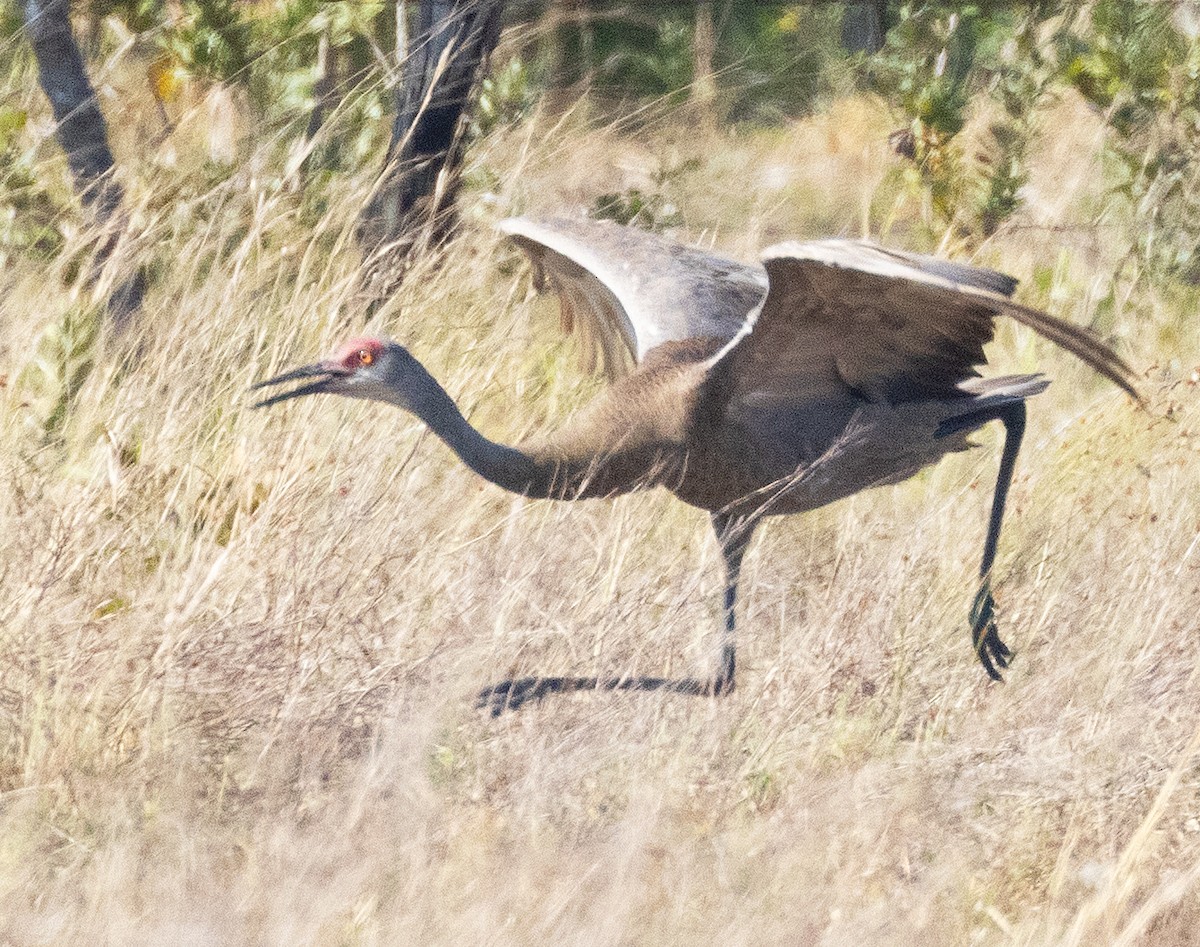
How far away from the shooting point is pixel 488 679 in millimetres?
3734

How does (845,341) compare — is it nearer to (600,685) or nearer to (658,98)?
(600,685)

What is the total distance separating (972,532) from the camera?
4742 mm

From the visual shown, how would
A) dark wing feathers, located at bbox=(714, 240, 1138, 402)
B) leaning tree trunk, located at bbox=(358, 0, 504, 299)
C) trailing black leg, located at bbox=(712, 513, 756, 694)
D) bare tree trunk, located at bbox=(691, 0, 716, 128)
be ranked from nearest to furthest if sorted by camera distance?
dark wing feathers, located at bbox=(714, 240, 1138, 402) → trailing black leg, located at bbox=(712, 513, 756, 694) → leaning tree trunk, located at bbox=(358, 0, 504, 299) → bare tree trunk, located at bbox=(691, 0, 716, 128)

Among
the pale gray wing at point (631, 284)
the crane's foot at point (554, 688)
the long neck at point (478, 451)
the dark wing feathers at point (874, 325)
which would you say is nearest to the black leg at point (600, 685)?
the crane's foot at point (554, 688)

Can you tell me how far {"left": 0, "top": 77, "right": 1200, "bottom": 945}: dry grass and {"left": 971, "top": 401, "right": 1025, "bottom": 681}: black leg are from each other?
69mm

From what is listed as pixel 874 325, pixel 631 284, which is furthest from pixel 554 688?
pixel 631 284

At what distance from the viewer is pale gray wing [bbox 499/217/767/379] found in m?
4.72

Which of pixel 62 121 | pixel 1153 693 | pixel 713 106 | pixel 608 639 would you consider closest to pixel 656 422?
pixel 608 639

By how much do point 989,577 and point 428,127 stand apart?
2.52 meters

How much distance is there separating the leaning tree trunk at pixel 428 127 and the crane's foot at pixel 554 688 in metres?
1.88

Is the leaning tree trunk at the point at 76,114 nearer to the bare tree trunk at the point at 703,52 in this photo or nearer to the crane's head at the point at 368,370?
the crane's head at the point at 368,370

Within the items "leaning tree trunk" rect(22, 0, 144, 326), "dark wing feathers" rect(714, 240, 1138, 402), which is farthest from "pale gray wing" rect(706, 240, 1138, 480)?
"leaning tree trunk" rect(22, 0, 144, 326)

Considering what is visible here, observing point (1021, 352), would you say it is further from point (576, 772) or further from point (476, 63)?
point (576, 772)

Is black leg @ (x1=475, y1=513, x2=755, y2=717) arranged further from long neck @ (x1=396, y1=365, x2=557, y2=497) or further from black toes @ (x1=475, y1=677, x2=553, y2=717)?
long neck @ (x1=396, y1=365, x2=557, y2=497)
